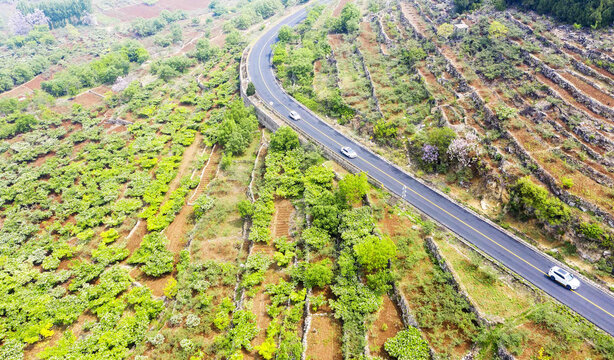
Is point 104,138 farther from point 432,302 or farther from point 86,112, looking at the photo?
point 432,302

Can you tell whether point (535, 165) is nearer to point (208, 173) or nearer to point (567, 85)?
point (567, 85)

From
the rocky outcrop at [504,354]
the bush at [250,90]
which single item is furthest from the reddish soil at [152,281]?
the bush at [250,90]

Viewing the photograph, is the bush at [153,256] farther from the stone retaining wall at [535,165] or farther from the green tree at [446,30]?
the green tree at [446,30]

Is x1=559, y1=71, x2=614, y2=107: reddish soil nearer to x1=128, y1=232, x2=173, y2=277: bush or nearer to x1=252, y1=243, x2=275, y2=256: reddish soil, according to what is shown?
x1=252, y1=243, x2=275, y2=256: reddish soil

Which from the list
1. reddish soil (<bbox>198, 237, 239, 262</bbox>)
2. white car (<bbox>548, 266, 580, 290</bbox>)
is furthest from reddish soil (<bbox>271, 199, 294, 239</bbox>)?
white car (<bbox>548, 266, 580, 290</bbox>)

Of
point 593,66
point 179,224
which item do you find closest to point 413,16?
point 593,66

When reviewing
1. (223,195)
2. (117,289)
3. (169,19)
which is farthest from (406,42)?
(169,19)
